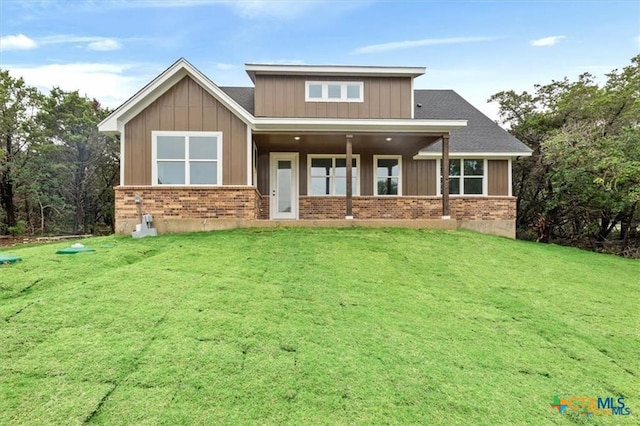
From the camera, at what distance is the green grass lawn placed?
9.21ft

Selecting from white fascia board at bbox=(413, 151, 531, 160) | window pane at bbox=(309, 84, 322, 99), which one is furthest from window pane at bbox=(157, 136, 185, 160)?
white fascia board at bbox=(413, 151, 531, 160)

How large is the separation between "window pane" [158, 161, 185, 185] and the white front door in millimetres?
3628

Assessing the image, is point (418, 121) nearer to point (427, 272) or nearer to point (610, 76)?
point (427, 272)

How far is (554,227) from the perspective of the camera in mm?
16078

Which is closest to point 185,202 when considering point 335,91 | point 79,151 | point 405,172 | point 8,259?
point 8,259

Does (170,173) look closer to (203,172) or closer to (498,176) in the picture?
(203,172)

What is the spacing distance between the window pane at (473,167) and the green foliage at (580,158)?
8.33 feet

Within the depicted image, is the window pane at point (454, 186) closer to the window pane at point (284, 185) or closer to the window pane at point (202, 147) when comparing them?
the window pane at point (284, 185)

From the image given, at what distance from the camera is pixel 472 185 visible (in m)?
12.9

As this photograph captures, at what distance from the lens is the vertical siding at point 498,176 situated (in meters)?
12.8

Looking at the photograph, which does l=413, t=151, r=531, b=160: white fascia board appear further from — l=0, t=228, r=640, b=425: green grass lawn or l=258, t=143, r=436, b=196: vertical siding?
l=0, t=228, r=640, b=425: green grass lawn

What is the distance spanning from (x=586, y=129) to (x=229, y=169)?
1340 cm

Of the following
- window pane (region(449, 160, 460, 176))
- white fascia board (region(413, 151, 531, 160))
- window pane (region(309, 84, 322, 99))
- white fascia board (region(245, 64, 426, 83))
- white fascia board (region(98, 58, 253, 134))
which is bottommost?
window pane (region(449, 160, 460, 176))

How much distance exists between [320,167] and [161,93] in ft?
19.2
